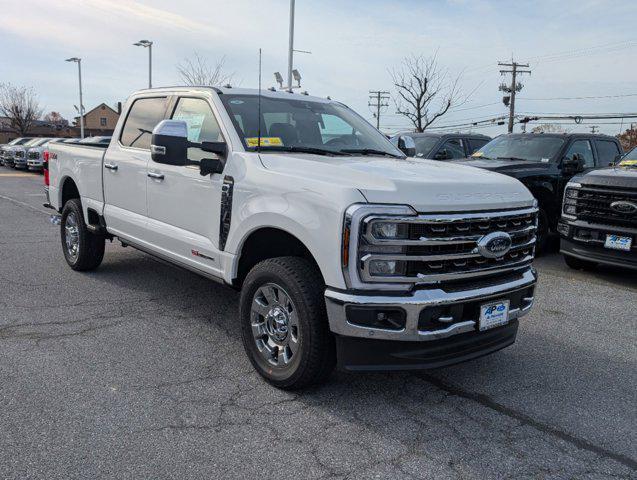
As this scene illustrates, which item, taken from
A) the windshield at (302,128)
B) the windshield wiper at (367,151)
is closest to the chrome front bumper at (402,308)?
the windshield at (302,128)

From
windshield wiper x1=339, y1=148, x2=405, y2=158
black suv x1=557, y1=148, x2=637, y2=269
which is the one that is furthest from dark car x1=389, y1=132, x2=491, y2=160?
windshield wiper x1=339, y1=148, x2=405, y2=158

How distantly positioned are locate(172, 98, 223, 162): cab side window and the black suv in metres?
4.84

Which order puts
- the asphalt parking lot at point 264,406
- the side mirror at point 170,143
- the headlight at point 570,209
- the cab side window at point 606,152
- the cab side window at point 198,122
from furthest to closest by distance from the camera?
the cab side window at point 606,152 < the headlight at point 570,209 < the cab side window at point 198,122 < the side mirror at point 170,143 < the asphalt parking lot at point 264,406

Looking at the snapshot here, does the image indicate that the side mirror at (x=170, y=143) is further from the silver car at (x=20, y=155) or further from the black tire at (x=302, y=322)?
the silver car at (x=20, y=155)

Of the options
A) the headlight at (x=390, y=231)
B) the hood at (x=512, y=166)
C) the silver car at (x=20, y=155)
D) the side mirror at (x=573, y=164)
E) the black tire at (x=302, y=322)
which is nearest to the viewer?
the headlight at (x=390, y=231)

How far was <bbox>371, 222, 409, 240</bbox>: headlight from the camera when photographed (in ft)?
10.0

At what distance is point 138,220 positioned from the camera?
5.10m

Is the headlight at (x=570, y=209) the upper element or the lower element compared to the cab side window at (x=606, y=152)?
lower

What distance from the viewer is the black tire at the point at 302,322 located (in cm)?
329

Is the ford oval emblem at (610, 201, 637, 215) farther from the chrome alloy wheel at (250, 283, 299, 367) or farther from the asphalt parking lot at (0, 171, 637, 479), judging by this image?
the chrome alloy wheel at (250, 283, 299, 367)

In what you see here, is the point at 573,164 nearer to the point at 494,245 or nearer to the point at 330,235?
the point at 494,245

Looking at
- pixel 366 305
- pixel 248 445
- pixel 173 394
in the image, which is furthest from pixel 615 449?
pixel 173 394

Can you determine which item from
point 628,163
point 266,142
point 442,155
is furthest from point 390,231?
point 442,155

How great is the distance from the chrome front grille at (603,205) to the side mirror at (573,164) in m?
1.91
